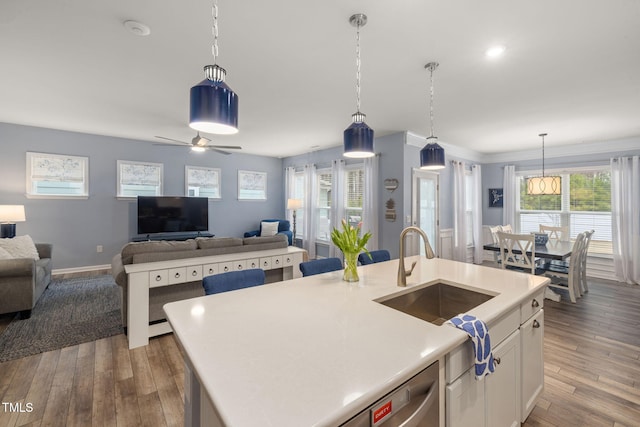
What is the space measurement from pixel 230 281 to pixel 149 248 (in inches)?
61.1

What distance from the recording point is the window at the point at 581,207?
5309 millimetres

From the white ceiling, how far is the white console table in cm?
192

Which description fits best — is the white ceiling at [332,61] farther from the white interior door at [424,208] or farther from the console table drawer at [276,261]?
the console table drawer at [276,261]

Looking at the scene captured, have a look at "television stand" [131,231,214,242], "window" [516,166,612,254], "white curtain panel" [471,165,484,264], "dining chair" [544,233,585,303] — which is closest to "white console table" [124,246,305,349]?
"television stand" [131,231,214,242]

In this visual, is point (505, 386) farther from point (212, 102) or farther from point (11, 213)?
point (11, 213)

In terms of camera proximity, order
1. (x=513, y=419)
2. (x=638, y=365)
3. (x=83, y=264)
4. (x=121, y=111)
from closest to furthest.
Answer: (x=513, y=419)
(x=638, y=365)
(x=121, y=111)
(x=83, y=264)

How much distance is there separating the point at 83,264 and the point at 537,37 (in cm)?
727

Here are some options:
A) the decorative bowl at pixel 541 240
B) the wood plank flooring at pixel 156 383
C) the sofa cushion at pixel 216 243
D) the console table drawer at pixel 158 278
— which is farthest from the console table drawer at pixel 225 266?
the decorative bowl at pixel 541 240

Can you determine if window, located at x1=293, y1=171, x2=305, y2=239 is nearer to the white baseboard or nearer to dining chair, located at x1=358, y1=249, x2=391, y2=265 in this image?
the white baseboard

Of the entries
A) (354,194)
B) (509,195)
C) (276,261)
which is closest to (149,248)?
(276,261)

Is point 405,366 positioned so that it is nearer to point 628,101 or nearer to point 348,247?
point 348,247

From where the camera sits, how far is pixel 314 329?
1186 mm

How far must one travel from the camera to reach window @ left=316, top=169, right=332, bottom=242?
6.65 meters

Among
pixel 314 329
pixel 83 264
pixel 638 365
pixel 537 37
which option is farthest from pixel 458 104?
pixel 83 264
